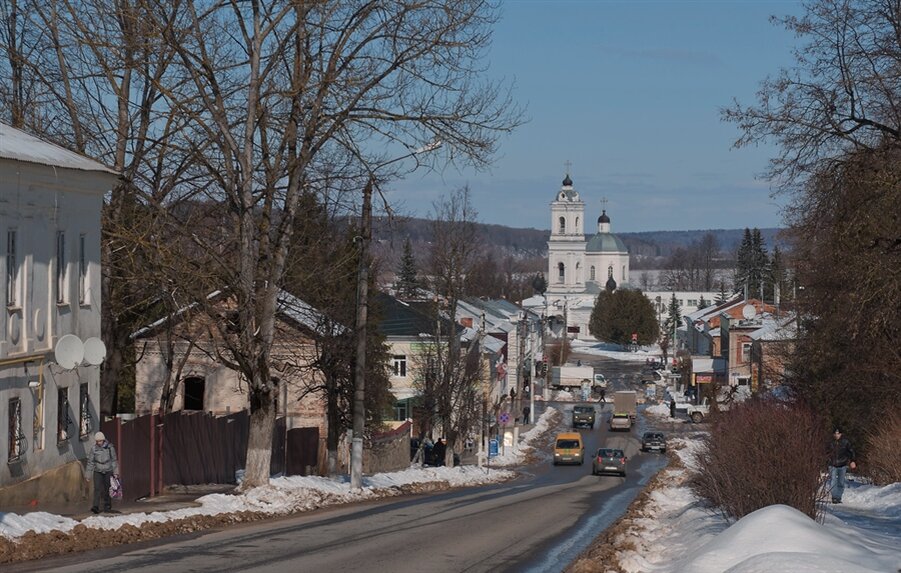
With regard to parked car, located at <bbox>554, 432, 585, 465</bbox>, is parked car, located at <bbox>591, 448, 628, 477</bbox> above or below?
above

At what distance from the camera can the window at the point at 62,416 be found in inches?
871

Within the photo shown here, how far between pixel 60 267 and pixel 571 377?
322 feet

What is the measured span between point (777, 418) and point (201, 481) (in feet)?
49.7

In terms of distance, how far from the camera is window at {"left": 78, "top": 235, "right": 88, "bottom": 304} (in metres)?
23.5

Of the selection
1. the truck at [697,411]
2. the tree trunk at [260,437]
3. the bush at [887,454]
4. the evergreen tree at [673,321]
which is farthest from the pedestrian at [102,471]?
the evergreen tree at [673,321]

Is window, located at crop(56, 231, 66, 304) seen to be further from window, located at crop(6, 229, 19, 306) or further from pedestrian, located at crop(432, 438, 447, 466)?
pedestrian, located at crop(432, 438, 447, 466)

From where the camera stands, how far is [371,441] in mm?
46656

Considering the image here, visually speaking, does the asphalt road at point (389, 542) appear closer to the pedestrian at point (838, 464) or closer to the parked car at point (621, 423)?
the pedestrian at point (838, 464)

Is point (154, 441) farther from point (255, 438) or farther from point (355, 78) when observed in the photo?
point (355, 78)

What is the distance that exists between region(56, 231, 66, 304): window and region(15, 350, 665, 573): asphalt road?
20.5 ft

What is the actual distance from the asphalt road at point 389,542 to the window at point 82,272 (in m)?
6.43

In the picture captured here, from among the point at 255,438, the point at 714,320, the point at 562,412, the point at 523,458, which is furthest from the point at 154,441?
the point at 714,320

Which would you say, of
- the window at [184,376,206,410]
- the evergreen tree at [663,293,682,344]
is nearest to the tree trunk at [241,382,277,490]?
the window at [184,376,206,410]

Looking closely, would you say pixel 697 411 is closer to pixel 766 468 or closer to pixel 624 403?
pixel 624 403
